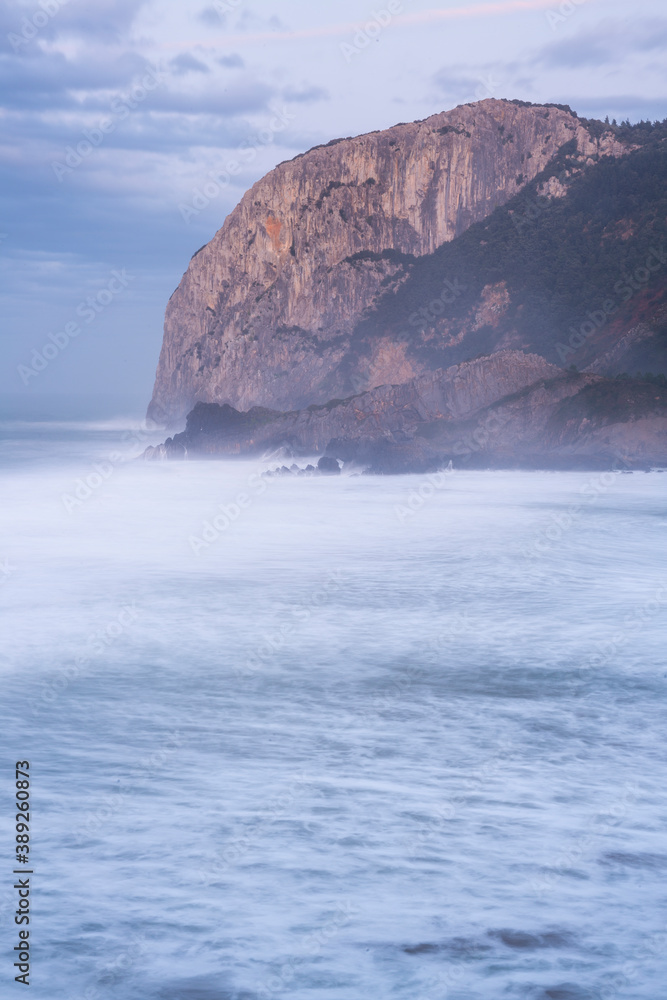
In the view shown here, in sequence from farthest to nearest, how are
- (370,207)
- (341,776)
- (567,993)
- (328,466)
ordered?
(370,207), (328,466), (341,776), (567,993)

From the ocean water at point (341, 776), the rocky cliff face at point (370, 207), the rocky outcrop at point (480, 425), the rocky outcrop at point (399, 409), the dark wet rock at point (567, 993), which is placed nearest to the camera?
the dark wet rock at point (567, 993)

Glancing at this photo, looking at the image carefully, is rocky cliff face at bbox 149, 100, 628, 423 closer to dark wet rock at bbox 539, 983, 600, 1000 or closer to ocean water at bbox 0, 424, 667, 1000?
ocean water at bbox 0, 424, 667, 1000

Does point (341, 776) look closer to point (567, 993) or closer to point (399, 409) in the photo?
point (567, 993)

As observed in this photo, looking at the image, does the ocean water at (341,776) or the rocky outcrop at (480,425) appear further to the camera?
the rocky outcrop at (480,425)

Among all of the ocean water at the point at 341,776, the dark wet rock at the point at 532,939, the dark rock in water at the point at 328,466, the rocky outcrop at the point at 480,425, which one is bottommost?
the dark wet rock at the point at 532,939

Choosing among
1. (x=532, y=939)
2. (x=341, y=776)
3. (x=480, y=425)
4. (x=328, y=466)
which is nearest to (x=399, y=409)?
(x=480, y=425)

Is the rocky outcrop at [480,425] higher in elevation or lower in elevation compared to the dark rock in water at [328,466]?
higher

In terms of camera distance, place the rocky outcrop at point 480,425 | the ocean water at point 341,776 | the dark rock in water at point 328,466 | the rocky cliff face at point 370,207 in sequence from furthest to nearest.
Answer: the rocky cliff face at point 370,207, the rocky outcrop at point 480,425, the dark rock in water at point 328,466, the ocean water at point 341,776

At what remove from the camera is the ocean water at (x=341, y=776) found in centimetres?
456

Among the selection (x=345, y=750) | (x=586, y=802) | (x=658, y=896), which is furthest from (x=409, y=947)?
(x=345, y=750)

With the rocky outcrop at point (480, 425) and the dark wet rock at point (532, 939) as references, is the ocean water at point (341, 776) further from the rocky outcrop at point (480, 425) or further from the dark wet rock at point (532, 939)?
the rocky outcrop at point (480, 425)

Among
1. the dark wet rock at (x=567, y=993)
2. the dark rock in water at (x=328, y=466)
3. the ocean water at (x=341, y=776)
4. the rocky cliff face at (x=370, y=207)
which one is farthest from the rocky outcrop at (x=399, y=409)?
the dark wet rock at (x=567, y=993)

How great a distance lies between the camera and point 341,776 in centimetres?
670

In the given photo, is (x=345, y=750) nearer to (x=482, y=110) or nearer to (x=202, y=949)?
(x=202, y=949)
